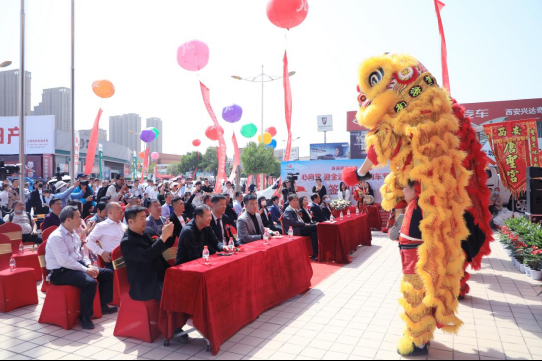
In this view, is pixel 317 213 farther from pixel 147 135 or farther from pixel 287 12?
pixel 147 135

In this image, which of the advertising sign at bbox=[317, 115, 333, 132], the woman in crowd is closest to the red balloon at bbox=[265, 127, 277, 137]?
the advertising sign at bbox=[317, 115, 333, 132]

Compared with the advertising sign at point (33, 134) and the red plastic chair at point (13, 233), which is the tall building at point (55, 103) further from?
the red plastic chair at point (13, 233)

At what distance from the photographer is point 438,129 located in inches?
129

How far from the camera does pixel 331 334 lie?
12.1 feet

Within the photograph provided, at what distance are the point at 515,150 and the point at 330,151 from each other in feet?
85.9

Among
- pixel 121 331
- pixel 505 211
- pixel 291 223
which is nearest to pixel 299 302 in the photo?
pixel 121 331

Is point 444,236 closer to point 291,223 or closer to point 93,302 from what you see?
point 93,302

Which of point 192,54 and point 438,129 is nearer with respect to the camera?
point 438,129

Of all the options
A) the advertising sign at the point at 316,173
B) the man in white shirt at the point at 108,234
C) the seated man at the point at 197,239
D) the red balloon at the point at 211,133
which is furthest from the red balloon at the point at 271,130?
the seated man at the point at 197,239

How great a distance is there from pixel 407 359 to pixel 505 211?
9880 millimetres

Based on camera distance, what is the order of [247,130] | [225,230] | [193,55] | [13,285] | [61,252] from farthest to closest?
1. [247,130]
2. [193,55]
3. [225,230]
4. [13,285]
5. [61,252]

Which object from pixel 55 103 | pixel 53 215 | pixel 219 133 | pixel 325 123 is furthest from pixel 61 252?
pixel 325 123

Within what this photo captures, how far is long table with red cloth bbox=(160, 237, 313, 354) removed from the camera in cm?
322

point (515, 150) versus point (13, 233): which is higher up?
point (515, 150)
